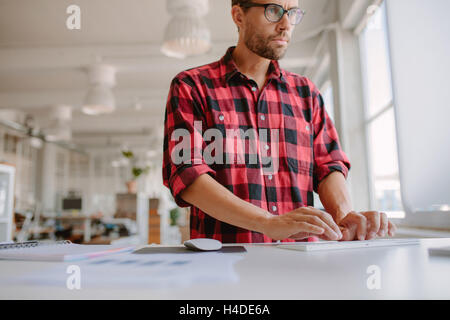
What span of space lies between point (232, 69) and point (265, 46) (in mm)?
159

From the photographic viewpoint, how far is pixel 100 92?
5305mm

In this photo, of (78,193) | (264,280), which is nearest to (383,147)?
(264,280)

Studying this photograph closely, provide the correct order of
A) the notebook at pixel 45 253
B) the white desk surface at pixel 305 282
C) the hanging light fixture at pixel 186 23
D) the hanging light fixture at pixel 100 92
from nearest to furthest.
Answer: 1. the white desk surface at pixel 305 282
2. the notebook at pixel 45 253
3. the hanging light fixture at pixel 186 23
4. the hanging light fixture at pixel 100 92

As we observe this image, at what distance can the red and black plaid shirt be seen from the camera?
1.30 meters

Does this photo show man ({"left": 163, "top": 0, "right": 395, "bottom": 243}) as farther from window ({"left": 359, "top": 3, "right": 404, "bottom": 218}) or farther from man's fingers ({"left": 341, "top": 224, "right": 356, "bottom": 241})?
window ({"left": 359, "top": 3, "right": 404, "bottom": 218})

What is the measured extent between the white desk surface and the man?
0.49 metres

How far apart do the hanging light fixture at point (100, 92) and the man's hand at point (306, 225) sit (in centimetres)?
453

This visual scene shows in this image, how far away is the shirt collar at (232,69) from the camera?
1.44 meters

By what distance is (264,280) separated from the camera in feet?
1.66

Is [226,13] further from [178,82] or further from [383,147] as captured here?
[178,82]

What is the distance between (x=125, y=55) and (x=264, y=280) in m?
5.83

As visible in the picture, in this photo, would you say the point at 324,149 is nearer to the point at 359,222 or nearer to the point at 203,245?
the point at 359,222

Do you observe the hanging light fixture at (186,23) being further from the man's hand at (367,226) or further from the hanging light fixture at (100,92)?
the man's hand at (367,226)

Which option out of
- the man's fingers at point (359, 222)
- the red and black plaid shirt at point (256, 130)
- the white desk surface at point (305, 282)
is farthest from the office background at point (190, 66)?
the white desk surface at point (305, 282)
